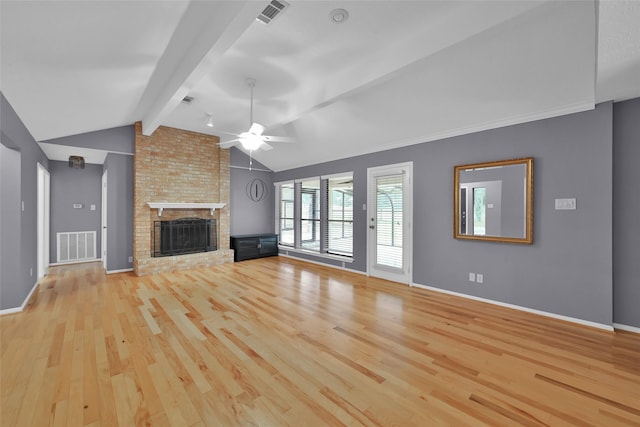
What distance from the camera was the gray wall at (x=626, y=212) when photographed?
292cm

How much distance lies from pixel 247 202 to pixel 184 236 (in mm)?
1892

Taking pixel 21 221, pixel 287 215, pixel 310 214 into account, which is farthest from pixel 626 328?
pixel 21 221

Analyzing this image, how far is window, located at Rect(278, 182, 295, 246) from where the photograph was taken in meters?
7.44

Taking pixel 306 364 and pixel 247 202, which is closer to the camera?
pixel 306 364

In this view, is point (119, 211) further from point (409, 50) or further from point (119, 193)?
point (409, 50)

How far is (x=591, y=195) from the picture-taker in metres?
3.05

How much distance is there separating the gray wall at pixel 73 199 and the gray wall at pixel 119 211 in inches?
59.2

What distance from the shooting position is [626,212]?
297cm

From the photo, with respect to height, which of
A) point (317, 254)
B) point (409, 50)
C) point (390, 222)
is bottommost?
point (317, 254)

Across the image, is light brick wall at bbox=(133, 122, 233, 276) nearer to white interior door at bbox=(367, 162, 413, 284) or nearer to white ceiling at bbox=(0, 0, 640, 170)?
white ceiling at bbox=(0, 0, 640, 170)

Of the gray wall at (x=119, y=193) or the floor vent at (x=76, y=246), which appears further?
the floor vent at (x=76, y=246)

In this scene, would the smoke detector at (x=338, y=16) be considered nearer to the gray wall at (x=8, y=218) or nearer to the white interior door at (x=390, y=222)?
the white interior door at (x=390, y=222)

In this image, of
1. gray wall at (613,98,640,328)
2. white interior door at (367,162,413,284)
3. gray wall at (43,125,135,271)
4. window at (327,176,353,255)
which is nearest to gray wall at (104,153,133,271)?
gray wall at (43,125,135,271)

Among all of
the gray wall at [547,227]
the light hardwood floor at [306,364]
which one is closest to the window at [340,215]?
the gray wall at [547,227]
